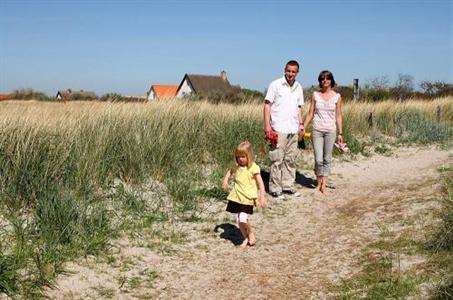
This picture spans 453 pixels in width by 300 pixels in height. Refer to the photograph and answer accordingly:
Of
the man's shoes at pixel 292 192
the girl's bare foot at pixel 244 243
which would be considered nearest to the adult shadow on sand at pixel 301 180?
the man's shoes at pixel 292 192

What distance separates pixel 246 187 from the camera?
17.0 feet

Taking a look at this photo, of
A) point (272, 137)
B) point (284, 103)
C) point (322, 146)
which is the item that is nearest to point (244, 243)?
point (272, 137)

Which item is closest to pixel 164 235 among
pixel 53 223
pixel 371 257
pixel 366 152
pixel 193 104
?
pixel 53 223

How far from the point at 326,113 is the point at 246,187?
2.56 m

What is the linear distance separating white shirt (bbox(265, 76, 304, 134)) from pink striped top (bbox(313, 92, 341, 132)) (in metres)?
0.50

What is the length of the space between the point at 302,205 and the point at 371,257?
2.23 metres

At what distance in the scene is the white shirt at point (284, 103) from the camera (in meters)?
6.72

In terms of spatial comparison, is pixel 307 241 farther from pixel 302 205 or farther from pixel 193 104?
pixel 193 104

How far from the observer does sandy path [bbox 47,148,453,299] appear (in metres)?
4.13

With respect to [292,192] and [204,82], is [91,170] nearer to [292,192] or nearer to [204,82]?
[292,192]

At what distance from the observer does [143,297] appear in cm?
405

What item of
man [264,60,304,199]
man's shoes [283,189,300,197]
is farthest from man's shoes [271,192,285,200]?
man's shoes [283,189,300,197]

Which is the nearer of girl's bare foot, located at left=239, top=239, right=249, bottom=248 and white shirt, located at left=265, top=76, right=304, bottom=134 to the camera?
girl's bare foot, located at left=239, top=239, right=249, bottom=248

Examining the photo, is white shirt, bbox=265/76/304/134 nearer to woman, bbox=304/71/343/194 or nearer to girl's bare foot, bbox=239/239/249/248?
woman, bbox=304/71/343/194
